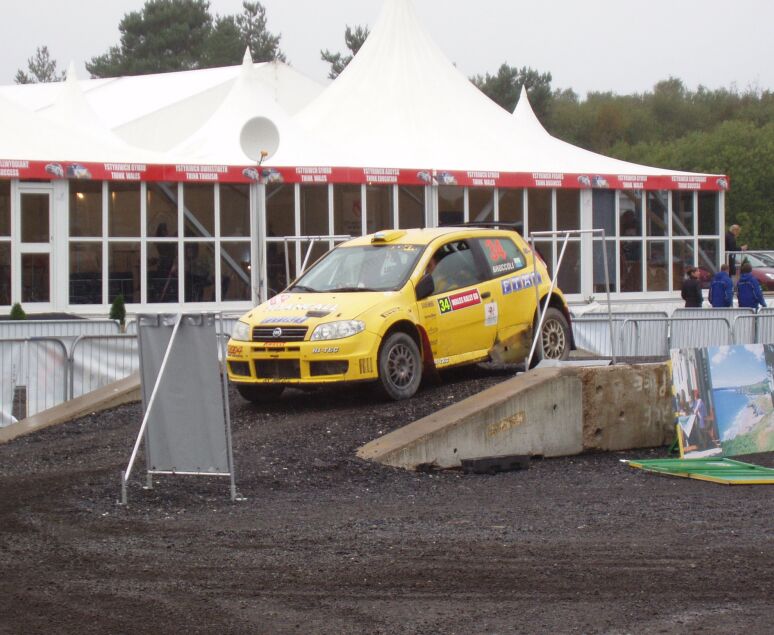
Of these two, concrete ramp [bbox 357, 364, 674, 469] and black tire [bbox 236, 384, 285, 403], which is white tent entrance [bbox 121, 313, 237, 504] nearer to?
concrete ramp [bbox 357, 364, 674, 469]

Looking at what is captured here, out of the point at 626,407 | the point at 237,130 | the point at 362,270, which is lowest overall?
the point at 626,407

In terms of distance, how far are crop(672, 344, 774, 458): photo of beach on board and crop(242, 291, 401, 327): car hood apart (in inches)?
123

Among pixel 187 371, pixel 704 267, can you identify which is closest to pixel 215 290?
pixel 704 267

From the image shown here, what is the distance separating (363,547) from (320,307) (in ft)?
19.1

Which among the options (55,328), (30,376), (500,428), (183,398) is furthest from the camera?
(55,328)

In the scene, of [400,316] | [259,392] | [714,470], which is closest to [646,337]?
[400,316]

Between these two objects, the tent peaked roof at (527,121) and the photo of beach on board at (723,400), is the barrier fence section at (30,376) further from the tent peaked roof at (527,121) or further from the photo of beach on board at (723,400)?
the tent peaked roof at (527,121)

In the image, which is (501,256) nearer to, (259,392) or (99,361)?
(259,392)

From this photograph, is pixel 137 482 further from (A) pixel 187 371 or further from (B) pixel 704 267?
(B) pixel 704 267

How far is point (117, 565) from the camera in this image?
24.6 feet

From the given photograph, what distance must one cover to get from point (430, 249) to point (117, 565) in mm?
7692

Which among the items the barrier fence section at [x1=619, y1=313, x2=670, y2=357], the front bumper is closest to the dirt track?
the front bumper

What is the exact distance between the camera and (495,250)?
15.3 metres

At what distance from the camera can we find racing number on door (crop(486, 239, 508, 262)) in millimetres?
15219
